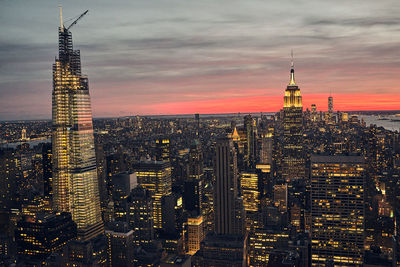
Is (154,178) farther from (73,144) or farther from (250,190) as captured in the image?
(250,190)

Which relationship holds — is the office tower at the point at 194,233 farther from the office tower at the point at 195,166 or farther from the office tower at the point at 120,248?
the office tower at the point at 195,166

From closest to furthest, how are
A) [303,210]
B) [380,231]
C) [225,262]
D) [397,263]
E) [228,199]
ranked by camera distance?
[397,263] → [225,262] → [380,231] → [228,199] → [303,210]

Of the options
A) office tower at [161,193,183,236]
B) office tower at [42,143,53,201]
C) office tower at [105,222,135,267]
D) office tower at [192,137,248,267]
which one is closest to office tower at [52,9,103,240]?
office tower at [161,193,183,236]

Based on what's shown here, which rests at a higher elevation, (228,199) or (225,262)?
(228,199)

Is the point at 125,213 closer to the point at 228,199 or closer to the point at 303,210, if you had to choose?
the point at 228,199

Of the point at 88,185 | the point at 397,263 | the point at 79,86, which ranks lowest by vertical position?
the point at 397,263

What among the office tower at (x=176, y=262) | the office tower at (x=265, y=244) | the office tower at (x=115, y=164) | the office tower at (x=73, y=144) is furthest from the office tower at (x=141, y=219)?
the office tower at (x=115, y=164)

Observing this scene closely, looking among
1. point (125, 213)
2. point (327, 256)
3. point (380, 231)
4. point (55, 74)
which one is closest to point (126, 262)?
point (125, 213)
